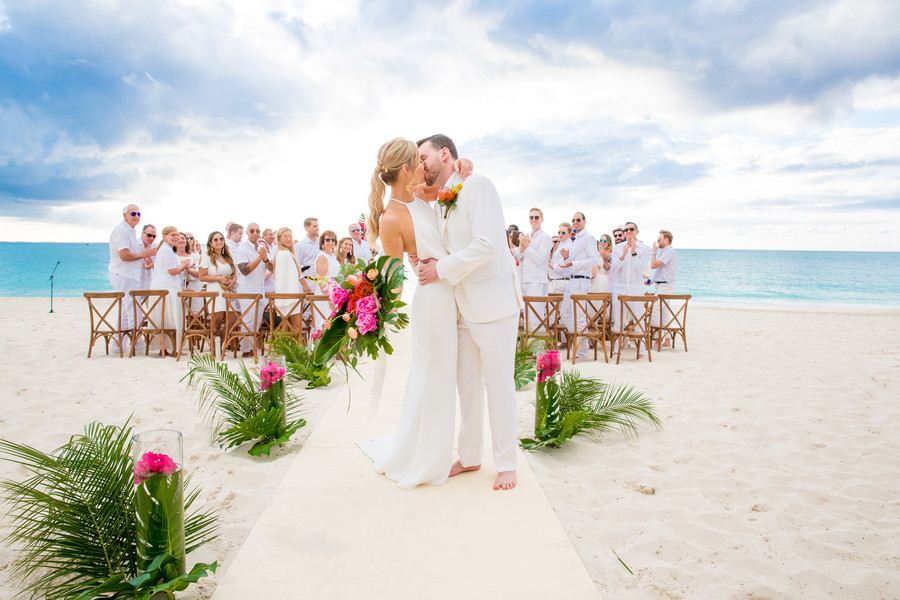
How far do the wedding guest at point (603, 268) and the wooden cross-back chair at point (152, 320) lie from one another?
25.0 ft

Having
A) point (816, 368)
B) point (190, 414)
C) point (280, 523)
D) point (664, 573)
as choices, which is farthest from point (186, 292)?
point (816, 368)

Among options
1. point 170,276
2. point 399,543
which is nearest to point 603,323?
point 399,543

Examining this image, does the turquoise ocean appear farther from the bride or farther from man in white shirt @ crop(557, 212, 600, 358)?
the bride

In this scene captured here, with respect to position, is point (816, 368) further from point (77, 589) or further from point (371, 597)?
point (77, 589)

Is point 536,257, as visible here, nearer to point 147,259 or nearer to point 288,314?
point 288,314

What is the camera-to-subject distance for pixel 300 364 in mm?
6887

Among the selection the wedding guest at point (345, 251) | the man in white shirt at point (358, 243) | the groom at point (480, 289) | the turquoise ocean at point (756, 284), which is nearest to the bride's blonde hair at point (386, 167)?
the groom at point (480, 289)

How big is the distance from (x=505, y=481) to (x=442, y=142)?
2309mm

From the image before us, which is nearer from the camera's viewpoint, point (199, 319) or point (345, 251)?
point (199, 319)

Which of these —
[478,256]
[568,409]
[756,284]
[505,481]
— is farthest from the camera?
[756,284]

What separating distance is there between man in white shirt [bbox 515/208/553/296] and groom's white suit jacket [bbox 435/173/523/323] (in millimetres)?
7202

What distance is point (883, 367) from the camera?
8125 mm

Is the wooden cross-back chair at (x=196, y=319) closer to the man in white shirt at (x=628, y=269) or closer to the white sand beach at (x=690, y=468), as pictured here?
the white sand beach at (x=690, y=468)

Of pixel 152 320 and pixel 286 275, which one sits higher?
pixel 286 275
